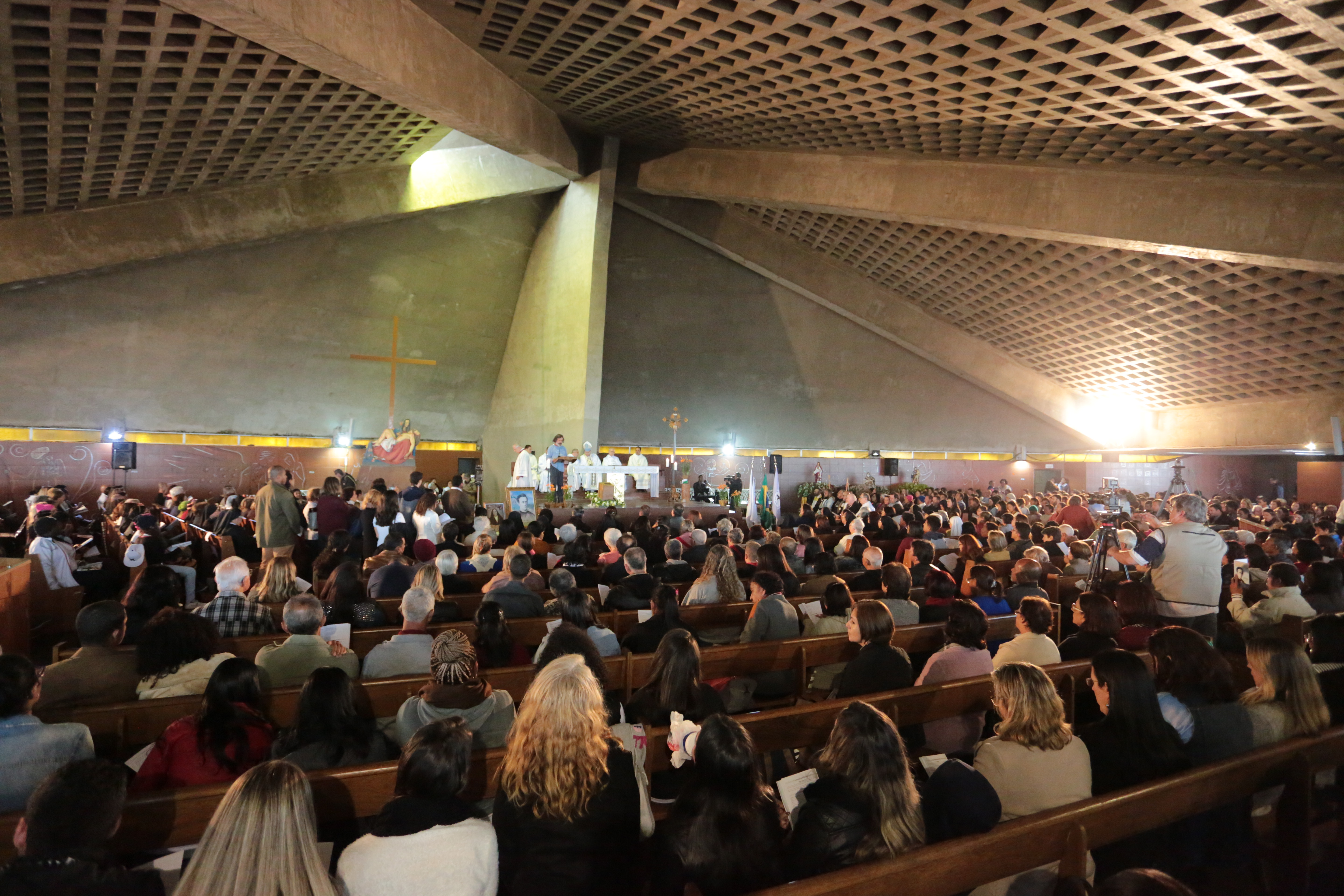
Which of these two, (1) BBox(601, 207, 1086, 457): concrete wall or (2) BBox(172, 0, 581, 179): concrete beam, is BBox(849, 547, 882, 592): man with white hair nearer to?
(2) BBox(172, 0, 581, 179): concrete beam

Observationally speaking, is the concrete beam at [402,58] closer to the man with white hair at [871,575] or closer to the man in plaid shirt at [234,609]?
the man in plaid shirt at [234,609]

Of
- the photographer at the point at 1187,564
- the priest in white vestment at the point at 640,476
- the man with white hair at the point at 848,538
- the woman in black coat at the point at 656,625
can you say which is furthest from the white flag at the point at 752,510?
the woman in black coat at the point at 656,625

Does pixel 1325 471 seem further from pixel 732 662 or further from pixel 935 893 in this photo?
pixel 935 893

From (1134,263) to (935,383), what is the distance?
746 cm

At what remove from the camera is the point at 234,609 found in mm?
4227

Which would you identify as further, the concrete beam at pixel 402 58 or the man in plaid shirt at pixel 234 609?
the concrete beam at pixel 402 58

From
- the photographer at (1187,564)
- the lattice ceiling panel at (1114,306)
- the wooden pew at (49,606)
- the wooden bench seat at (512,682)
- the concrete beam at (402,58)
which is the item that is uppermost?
the concrete beam at (402,58)

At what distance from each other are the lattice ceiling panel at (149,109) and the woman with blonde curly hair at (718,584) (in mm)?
7036

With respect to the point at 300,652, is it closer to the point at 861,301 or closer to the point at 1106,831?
the point at 1106,831

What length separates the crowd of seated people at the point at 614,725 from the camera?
1.93 m

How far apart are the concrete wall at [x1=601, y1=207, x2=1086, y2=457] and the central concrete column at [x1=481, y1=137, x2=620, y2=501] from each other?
107 centimetres

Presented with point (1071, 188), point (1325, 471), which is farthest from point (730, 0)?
point (1325, 471)

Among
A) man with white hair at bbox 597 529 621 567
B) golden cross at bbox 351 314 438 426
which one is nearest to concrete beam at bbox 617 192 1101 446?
golden cross at bbox 351 314 438 426

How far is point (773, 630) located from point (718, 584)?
2.98 ft
